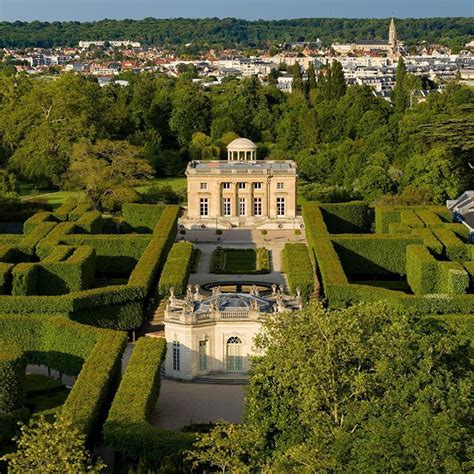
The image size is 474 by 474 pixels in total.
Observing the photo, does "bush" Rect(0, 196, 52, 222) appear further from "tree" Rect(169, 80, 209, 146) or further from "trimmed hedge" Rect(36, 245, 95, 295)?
"tree" Rect(169, 80, 209, 146)

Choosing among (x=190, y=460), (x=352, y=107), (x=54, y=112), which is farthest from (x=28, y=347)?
(x=352, y=107)

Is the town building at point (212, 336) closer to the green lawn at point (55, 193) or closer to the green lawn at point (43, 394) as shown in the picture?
the green lawn at point (43, 394)

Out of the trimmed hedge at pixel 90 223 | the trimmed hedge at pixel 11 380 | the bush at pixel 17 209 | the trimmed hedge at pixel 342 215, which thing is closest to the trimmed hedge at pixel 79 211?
the trimmed hedge at pixel 90 223

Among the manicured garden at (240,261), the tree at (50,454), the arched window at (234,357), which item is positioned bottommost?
the manicured garden at (240,261)

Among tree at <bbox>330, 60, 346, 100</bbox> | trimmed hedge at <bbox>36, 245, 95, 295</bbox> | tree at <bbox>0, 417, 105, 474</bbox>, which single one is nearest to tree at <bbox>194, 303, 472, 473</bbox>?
tree at <bbox>0, 417, 105, 474</bbox>

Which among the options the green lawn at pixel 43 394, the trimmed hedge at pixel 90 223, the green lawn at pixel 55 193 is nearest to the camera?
the green lawn at pixel 43 394

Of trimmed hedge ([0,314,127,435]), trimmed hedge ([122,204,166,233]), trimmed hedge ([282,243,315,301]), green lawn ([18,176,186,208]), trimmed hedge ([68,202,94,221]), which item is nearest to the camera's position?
trimmed hedge ([0,314,127,435])

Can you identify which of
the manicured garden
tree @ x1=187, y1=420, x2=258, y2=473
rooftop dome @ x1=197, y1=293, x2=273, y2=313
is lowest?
the manicured garden

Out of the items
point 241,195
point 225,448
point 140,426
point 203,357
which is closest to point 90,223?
point 241,195
